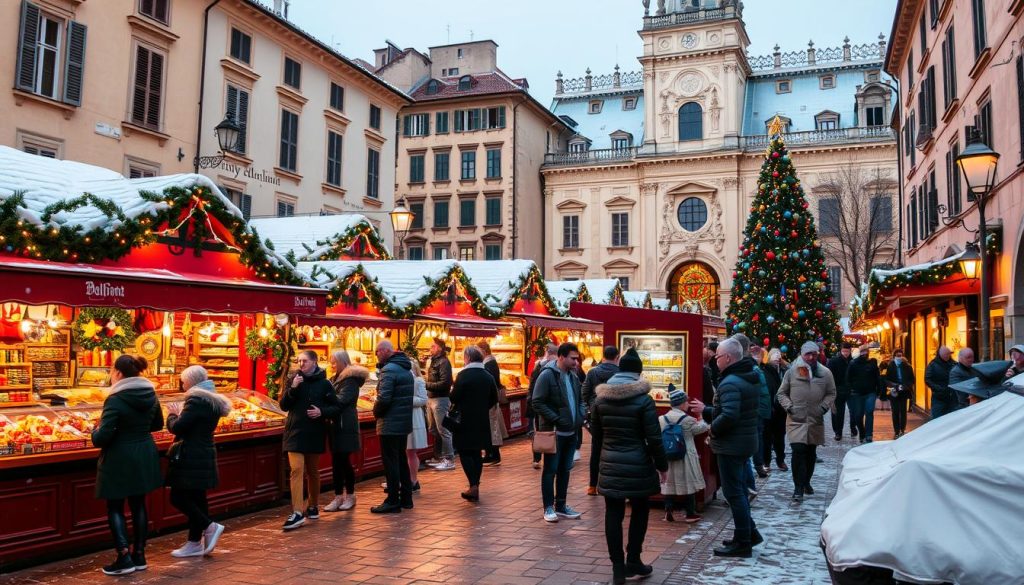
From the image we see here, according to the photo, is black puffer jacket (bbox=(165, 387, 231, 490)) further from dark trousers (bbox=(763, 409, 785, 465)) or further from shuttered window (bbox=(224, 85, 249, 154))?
shuttered window (bbox=(224, 85, 249, 154))

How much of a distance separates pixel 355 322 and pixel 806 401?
698 centimetres

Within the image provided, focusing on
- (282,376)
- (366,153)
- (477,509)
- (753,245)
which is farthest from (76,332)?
(366,153)

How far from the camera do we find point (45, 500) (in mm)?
7105

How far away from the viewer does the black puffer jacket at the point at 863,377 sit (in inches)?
578

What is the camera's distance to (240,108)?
22.5m

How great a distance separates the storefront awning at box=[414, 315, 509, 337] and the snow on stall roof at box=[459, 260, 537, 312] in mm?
1038

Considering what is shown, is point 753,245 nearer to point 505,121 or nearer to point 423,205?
point 505,121

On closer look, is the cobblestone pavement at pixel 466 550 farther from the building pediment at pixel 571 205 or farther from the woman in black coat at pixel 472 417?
Answer: the building pediment at pixel 571 205

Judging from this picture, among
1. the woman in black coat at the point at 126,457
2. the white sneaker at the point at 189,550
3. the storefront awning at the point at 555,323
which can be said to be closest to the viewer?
the woman in black coat at the point at 126,457

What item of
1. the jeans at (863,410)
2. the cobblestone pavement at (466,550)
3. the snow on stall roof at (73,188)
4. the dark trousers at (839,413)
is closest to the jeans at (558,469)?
the cobblestone pavement at (466,550)

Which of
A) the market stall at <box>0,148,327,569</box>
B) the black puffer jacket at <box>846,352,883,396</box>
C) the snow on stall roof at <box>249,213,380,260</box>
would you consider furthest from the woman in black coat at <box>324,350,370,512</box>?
the black puffer jacket at <box>846,352,883,396</box>

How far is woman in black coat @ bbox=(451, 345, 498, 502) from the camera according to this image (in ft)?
31.7

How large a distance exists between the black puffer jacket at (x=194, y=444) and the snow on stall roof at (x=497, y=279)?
10860mm

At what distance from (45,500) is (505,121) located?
4049cm
